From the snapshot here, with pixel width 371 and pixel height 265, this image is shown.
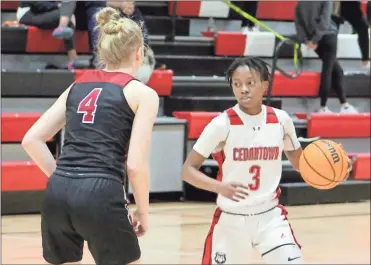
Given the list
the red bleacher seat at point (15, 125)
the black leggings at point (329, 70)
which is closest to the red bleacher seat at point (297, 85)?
the black leggings at point (329, 70)

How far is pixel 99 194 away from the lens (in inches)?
120

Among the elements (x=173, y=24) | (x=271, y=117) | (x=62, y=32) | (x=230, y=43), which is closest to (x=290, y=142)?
(x=271, y=117)

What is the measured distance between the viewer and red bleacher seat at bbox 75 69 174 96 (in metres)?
7.95

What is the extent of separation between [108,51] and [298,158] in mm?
1240

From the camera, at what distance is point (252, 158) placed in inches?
151

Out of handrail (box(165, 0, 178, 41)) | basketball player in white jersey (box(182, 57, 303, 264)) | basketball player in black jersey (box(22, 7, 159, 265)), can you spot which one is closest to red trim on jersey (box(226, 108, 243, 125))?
basketball player in white jersey (box(182, 57, 303, 264))

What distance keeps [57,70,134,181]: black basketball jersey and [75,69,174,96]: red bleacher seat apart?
15.6 feet

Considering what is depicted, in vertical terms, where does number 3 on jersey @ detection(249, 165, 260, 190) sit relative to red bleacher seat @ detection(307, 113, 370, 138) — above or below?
above

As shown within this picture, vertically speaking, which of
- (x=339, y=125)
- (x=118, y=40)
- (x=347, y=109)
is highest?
(x=118, y=40)

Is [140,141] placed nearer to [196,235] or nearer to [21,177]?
[196,235]

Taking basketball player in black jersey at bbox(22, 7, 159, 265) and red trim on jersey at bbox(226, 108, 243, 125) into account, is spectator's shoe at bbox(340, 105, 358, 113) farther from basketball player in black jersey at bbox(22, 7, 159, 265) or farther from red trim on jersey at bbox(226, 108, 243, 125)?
basketball player in black jersey at bbox(22, 7, 159, 265)

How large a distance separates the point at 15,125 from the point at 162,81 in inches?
62.9

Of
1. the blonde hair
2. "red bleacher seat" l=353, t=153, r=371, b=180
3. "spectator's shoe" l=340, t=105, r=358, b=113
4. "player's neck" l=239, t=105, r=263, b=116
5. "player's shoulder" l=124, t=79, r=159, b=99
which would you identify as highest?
the blonde hair

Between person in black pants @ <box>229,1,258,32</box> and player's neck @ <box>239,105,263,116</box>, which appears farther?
person in black pants @ <box>229,1,258,32</box>
